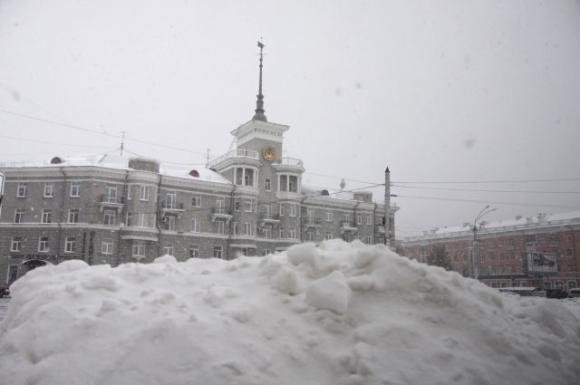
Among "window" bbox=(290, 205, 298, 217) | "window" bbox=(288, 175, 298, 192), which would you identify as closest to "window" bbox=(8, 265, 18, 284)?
"window" bbox=(290, 205, 298, 217)

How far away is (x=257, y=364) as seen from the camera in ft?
13.9

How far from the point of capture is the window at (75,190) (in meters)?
37.9

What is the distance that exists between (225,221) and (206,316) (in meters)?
39.5

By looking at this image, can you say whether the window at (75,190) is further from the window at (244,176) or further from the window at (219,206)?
the window at (244,176)

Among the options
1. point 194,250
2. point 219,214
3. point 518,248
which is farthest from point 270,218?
point 518,248

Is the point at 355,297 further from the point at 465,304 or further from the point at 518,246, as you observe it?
the point at 518,246

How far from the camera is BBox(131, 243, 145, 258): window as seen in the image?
3778 centimetres

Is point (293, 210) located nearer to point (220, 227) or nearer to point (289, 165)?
point (289, 165)

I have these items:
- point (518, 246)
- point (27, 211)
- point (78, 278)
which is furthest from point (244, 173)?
point (518, 246)

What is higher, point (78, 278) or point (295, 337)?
point (78, 278)

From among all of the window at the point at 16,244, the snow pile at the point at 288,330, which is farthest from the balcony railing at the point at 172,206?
the snow pile at the point at 288,330

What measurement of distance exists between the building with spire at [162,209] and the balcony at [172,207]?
0.23 ft

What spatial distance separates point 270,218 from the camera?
4669 cm

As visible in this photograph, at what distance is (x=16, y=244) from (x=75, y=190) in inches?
249
